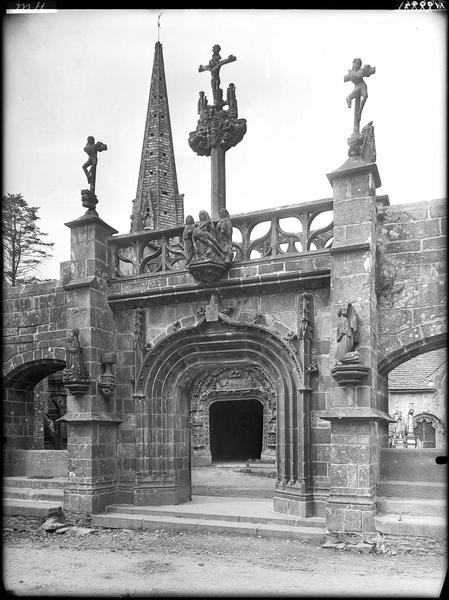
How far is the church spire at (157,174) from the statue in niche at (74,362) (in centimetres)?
1221

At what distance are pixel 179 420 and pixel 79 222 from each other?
3561 millimetres

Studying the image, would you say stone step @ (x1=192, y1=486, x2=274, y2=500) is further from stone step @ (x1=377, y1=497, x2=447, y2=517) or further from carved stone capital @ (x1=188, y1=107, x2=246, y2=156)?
carved stone capital @ (x1=188, y1=107, x2=246, y2=156)

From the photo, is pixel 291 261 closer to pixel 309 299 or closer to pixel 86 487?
pixel 309 299

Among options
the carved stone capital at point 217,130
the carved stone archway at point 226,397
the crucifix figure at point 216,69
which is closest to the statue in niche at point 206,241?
the carved stone capital at point 217,130

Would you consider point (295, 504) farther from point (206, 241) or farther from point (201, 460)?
point (201, 460)

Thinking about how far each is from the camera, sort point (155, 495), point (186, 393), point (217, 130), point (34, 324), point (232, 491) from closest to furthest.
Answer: point (155, 495) < point (217, 130) < point (186, 393) < point (34, 324) < point (232, 491)

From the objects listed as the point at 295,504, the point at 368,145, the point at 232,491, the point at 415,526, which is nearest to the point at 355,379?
the point at 415,526

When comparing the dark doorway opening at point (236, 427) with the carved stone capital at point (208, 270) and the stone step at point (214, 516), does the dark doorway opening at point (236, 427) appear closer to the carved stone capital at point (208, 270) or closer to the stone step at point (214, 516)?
the stone step at point (214, 516)

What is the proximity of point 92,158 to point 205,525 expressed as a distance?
19.3 ft

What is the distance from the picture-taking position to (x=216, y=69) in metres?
10.1

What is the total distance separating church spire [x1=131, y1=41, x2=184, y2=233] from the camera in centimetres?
2302

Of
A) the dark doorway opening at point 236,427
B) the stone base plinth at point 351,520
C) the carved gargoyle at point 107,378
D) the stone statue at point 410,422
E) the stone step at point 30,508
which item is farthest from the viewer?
the stone statue at point 410,422

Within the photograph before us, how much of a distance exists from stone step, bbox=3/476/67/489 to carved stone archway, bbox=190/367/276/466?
34.0 ft

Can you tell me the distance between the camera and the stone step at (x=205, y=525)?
8023 mm
